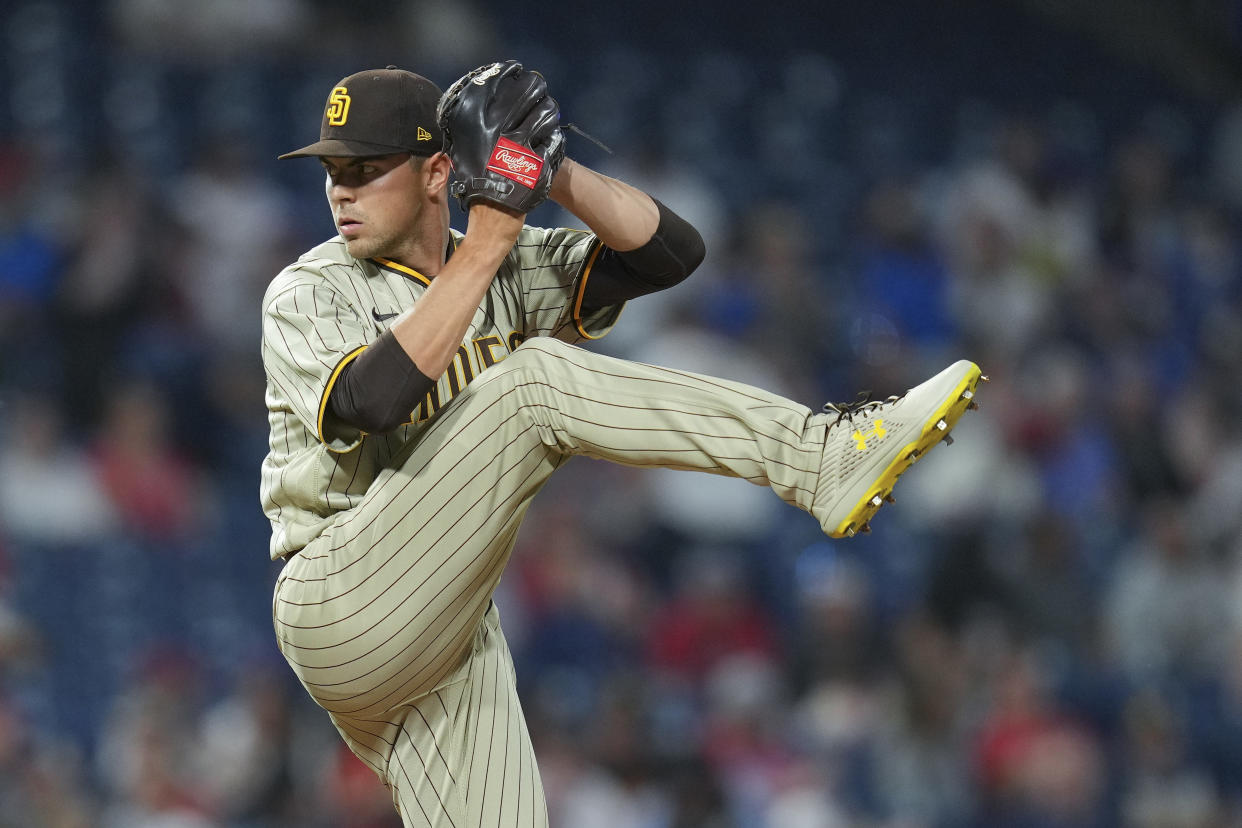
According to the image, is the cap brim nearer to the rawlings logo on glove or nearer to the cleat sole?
the rawlings logo on glove

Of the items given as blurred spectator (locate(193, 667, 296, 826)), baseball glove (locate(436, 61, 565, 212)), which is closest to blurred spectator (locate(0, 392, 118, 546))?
blurred spectator (locate(193, 667, 296, 826))

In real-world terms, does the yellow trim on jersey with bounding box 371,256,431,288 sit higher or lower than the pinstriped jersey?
higher

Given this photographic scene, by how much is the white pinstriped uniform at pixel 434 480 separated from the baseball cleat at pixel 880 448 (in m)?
0.03

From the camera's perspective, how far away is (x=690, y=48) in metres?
7.60

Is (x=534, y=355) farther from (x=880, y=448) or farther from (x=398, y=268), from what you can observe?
(x=880, y=448)

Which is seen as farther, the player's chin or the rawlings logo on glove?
the player's chin

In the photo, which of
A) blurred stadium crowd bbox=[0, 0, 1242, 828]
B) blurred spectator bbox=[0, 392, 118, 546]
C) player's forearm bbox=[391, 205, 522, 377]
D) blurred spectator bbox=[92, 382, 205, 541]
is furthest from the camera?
blurred spectator bbox=[92, 382, 205, 541]

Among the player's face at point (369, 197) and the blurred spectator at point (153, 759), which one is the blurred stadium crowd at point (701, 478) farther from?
the player's face at point (369, 197)

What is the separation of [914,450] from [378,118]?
105cm

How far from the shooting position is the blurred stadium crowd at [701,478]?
5027 mm

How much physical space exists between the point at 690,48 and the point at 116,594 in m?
3.97

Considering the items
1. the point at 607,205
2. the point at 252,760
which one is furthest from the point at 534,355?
the point at 252,760

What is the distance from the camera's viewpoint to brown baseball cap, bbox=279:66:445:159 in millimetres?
2576

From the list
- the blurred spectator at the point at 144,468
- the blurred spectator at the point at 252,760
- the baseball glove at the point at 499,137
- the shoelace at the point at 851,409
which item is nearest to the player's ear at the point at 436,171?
the baseball glove at the point at 499,137
